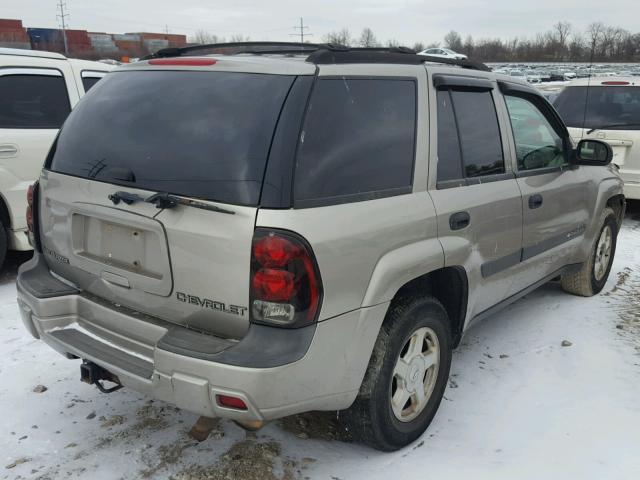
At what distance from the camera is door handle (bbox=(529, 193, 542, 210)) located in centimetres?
368

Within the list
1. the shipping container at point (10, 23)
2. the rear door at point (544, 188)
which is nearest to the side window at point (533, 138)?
the rear door at point (544, 188)

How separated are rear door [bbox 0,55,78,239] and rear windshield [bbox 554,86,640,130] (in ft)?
21.0

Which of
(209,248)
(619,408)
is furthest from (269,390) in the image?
(619,408)

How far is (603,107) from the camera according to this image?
26.4 ft

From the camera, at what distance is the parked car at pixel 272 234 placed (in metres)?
2.20

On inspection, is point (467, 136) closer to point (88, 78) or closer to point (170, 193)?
point (170, 193)

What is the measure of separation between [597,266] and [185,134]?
406 centimetres

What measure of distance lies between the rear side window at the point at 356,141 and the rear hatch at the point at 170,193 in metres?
0.17

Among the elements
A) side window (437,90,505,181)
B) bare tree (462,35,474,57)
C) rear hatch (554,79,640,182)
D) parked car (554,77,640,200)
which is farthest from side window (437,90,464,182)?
bare tree (462,35,474,57)

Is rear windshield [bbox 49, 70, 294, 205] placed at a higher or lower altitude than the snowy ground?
higher

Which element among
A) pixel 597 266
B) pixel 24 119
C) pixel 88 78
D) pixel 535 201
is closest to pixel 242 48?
pixel 535 201

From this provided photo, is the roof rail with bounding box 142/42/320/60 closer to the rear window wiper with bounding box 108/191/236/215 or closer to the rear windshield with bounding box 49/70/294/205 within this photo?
the rear windshield with bounding box 49/70/294/205

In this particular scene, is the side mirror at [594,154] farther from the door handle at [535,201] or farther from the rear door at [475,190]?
the rear door at [475,190]

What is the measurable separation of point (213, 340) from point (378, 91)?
53.1 inches
